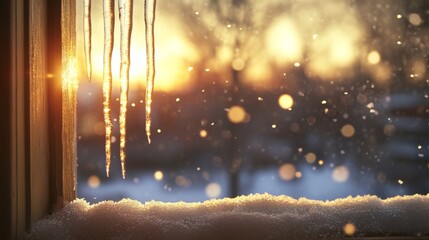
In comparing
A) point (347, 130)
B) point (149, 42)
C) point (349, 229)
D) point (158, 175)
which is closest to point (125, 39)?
point (149, 42)

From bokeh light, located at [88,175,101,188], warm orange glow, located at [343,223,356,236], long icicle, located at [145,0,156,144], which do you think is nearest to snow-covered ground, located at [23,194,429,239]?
warm orange glow, located at [343,223,356,236]

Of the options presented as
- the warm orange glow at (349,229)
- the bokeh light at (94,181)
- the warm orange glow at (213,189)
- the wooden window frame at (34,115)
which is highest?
the wooden window frame at (34,115)

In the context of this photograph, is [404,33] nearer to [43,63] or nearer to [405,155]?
[405,155]

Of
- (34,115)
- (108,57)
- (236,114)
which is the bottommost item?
(34,115)

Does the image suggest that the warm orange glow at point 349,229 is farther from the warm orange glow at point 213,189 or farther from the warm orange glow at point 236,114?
the warm orange glow at point 236,114

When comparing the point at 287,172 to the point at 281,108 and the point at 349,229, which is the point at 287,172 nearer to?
the point at 281,108

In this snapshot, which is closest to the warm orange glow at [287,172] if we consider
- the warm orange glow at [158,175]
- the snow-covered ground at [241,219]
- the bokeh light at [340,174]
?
the bokeh light at [340,174]

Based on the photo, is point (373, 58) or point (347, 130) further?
point (347, 130)

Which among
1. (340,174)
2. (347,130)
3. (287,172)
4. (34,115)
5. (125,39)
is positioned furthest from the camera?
(347,130)

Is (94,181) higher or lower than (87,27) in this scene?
lower
